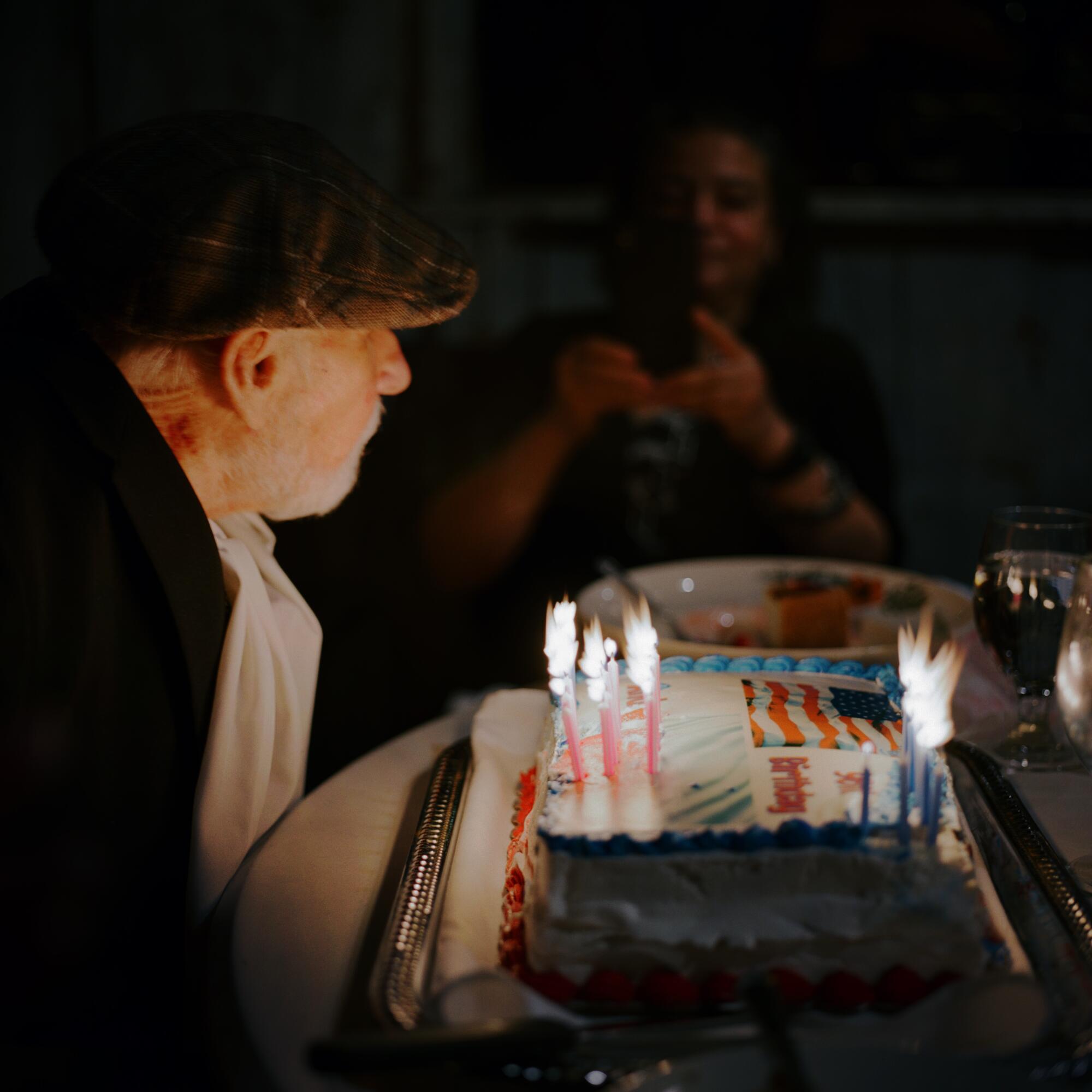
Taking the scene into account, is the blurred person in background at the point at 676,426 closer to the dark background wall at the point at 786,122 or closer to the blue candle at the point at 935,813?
the dark background wall at the point at 786,122

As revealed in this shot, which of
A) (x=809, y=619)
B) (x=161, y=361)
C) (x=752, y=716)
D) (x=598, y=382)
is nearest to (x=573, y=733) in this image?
(x=752, y=716)

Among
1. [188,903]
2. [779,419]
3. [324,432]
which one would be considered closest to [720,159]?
[779,419]

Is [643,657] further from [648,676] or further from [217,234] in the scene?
[217,234]

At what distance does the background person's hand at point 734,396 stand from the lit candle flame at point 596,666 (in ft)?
3.25

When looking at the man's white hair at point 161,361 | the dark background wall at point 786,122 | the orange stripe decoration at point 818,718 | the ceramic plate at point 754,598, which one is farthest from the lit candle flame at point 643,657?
the dark background wall at point 786,122

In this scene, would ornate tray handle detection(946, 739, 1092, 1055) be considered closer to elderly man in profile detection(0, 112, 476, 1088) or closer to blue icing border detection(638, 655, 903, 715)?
blue icing border detection(638, 655, 903, 715)

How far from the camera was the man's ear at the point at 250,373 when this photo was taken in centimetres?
69

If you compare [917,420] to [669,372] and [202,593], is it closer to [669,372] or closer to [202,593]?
[669,372]

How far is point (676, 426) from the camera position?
2041 millimetres

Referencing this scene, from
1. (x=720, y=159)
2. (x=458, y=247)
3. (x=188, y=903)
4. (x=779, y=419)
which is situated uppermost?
(x=720, y=159)

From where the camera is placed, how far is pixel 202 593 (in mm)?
697

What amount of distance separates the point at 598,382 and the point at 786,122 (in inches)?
42.0

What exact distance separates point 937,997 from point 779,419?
4.48 ft

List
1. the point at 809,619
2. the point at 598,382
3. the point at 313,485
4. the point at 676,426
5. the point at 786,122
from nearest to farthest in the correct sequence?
1. the point at 313,485
2. the point at 809,619
3. the point at 598,382
4. the point at 676,426
5. the point at 786,122
